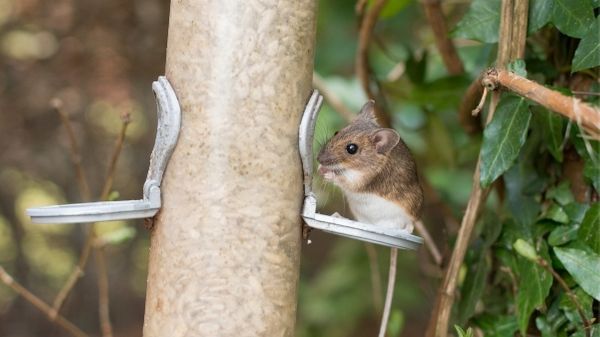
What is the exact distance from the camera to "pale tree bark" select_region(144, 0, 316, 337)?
221 cm

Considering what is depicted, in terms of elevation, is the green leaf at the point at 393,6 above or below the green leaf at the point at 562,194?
above

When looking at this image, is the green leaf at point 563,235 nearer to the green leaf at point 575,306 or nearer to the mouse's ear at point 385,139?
the green leaf at point 575,306

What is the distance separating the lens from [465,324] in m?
2.83

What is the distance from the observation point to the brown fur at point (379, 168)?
245 centimetres

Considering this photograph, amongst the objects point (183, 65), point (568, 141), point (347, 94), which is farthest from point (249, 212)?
point (347, 94)

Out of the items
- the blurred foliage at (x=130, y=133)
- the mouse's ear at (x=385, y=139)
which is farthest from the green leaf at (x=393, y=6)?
the mouse's ear at (x=385, y=139)

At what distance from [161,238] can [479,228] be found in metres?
1.11

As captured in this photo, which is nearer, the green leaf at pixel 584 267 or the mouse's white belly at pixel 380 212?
the green leaf at pixel 584 267

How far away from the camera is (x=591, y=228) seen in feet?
7.83

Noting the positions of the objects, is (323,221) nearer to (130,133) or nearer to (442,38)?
(442,38)

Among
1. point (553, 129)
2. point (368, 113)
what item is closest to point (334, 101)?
point (368, 113)

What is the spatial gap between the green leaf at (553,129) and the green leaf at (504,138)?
0.16 metres

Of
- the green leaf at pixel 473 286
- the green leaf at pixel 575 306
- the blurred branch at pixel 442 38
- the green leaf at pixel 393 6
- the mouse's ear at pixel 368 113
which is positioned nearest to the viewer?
the green leaf at pixel 575 306

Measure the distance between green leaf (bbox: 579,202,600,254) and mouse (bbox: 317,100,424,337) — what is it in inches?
16.1
